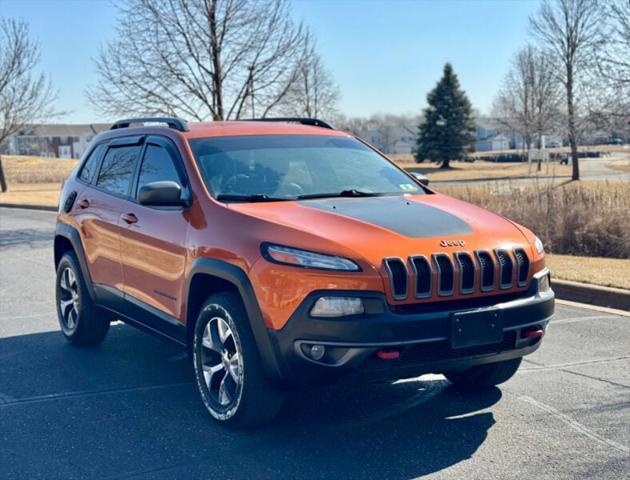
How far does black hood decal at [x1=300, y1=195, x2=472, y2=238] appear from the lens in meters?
4.46

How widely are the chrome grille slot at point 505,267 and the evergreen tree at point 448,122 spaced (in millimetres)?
61898

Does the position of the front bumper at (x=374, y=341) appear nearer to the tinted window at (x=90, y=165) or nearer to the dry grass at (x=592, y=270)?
the tinted window at (x=90, y=165)

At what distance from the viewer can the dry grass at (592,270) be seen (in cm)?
898

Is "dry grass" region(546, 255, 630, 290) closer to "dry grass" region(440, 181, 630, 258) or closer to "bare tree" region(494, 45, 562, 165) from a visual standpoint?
"dry grass" region(440, 181, 630, 258)

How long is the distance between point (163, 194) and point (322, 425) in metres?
1.75

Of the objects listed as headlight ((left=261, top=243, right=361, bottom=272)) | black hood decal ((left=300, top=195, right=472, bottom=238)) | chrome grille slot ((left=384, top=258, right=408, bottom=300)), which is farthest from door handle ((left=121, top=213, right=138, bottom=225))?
chrome grille slot ((left=384, top=258, right=408, bottom=300))

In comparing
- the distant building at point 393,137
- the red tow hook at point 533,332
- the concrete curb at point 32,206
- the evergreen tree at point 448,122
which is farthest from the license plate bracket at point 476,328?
the distant building at point 393,137

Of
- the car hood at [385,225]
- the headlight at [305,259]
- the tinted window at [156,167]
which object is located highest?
the tinted window at [156,167]

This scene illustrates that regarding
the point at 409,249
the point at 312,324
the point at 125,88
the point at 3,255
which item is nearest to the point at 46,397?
the point at 312,324

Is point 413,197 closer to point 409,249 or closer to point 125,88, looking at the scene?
point 409,249

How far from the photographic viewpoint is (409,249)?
13.9 ft

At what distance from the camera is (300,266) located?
4.17m

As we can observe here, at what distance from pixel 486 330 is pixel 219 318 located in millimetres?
1553

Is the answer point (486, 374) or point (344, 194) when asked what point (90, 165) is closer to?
point (344, 194)
